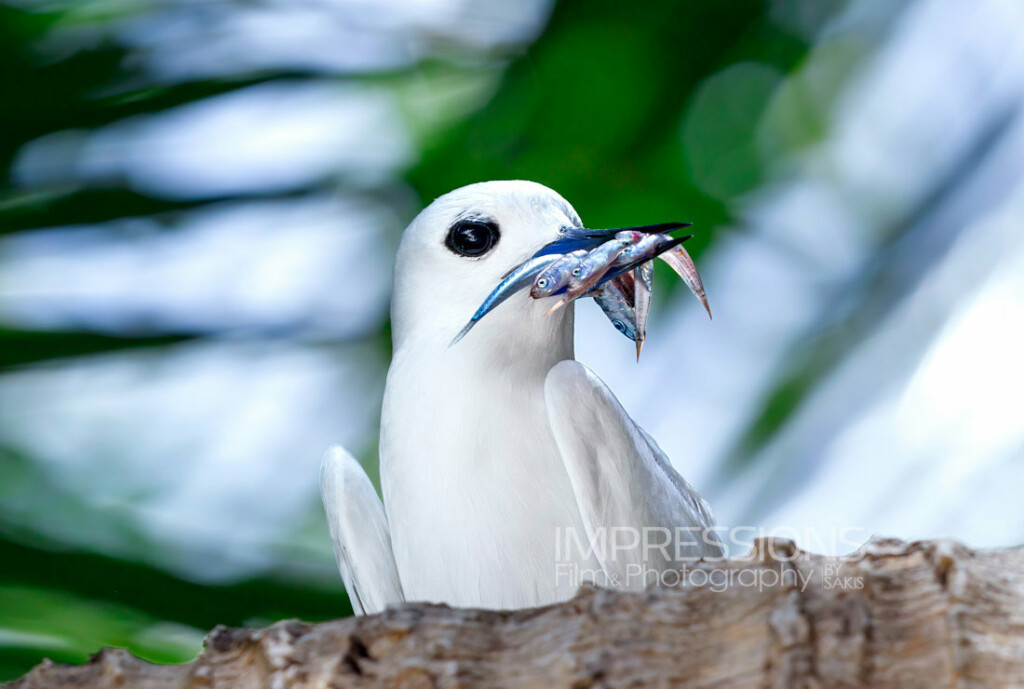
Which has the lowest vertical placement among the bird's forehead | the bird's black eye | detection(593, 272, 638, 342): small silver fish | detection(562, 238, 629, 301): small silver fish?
detection(562, 238, 629, 301): small silver fish

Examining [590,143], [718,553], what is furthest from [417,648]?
[590,143]

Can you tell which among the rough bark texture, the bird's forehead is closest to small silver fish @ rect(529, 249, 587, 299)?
the bird's forehead

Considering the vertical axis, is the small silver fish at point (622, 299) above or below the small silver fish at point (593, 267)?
above

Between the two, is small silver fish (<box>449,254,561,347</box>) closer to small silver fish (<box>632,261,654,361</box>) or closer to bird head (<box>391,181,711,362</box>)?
bird head (<box>391,181,711,362</box>)

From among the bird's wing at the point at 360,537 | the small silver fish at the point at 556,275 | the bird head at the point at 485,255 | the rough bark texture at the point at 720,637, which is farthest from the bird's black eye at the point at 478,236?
the rough bark texture at the point at 720,637

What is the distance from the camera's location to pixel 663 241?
3.42 ft

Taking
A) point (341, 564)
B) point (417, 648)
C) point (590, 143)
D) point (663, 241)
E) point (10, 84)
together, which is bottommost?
point (417, 648)

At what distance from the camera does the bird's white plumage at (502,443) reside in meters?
1.16

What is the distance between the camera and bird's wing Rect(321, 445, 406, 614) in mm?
1274

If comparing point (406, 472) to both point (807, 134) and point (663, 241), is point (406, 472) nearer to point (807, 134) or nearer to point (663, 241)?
point (663, 241)

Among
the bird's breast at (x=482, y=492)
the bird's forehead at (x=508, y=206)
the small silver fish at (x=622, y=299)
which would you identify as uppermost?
the bird's forehead at (x=508, y=206)

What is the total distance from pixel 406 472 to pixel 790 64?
1491 mm

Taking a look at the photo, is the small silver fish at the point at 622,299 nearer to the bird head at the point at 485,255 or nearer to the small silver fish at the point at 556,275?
the bird head at the point at 485,255

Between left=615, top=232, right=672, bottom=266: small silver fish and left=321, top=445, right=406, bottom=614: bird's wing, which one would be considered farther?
left=321, top=445, right=406, bottom=614: bird's wing
